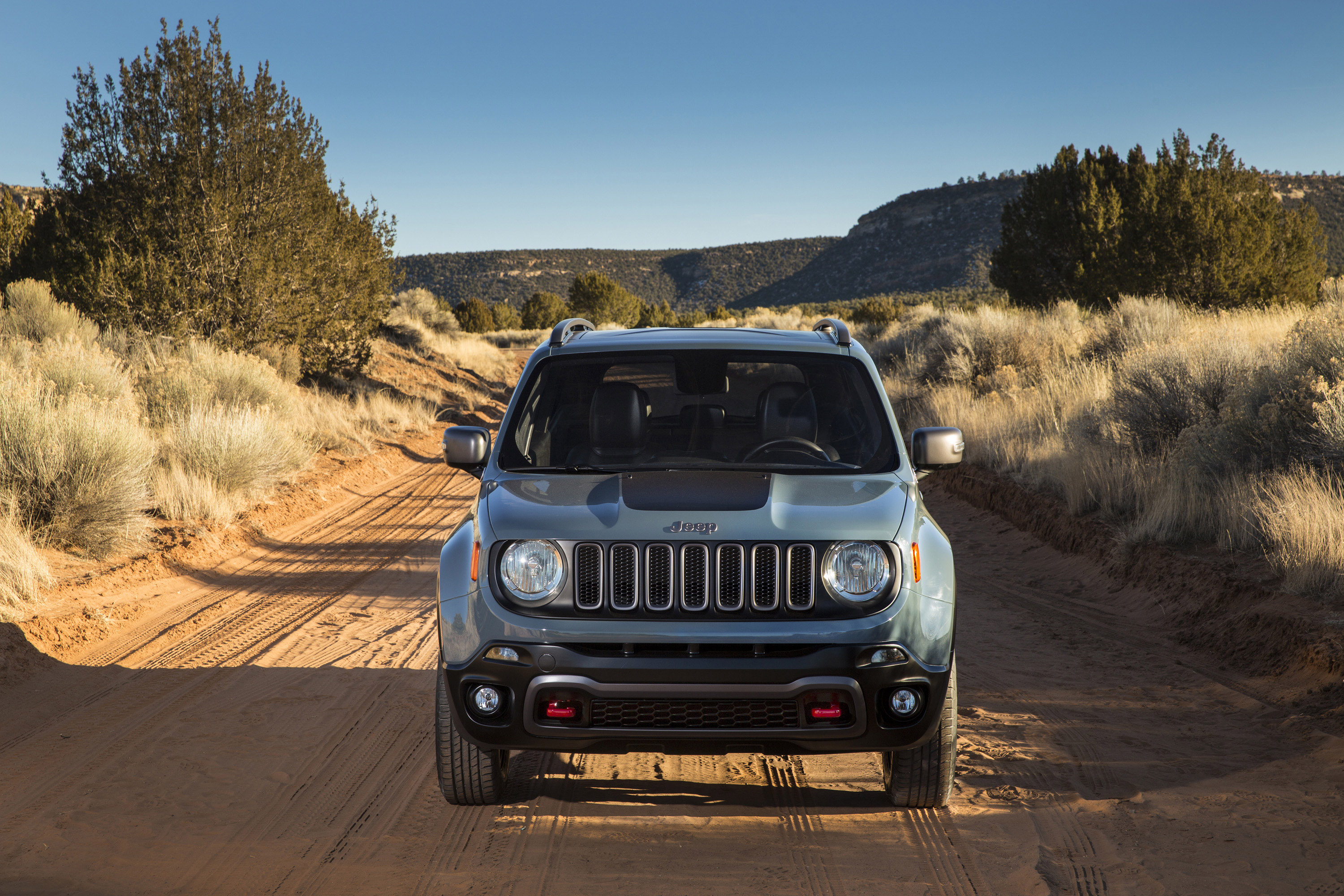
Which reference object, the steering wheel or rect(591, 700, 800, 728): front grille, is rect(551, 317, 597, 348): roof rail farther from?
rect(591, 700, 800, 728): front grille

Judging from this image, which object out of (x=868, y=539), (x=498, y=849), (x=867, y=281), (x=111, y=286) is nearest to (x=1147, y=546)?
(x=868, y=539)

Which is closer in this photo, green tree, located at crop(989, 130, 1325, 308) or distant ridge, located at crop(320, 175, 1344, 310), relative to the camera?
green tree, located at crop(989, 130, 1325, 308)

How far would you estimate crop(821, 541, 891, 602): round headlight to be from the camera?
10.9 feet

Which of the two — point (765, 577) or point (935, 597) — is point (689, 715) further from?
point (935, 597)

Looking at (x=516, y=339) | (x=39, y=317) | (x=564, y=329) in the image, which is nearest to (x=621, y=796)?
(x=564, y=329)

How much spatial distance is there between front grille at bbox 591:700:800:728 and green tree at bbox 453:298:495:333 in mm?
67543

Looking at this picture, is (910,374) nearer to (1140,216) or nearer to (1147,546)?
(1140,216)

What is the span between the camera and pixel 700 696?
320cm

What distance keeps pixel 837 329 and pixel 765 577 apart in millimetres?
1876

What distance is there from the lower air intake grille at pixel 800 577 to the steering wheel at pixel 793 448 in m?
0.99

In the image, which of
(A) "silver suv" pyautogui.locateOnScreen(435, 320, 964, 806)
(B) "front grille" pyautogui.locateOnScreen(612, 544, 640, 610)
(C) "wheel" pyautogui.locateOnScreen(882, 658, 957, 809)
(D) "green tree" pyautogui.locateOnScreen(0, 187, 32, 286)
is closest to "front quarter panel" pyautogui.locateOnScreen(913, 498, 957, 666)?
(A) "silver suv" pyautogui.locateOnScreen(435, 320, 964, 806)

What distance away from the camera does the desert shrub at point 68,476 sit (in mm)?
8391

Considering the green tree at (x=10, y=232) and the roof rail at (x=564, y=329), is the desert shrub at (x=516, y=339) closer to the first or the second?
the green tree at (x=10, y=232)

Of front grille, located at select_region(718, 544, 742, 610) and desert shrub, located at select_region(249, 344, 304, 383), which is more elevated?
desert shrub, located at select_region(249, 344, 304, 383)
